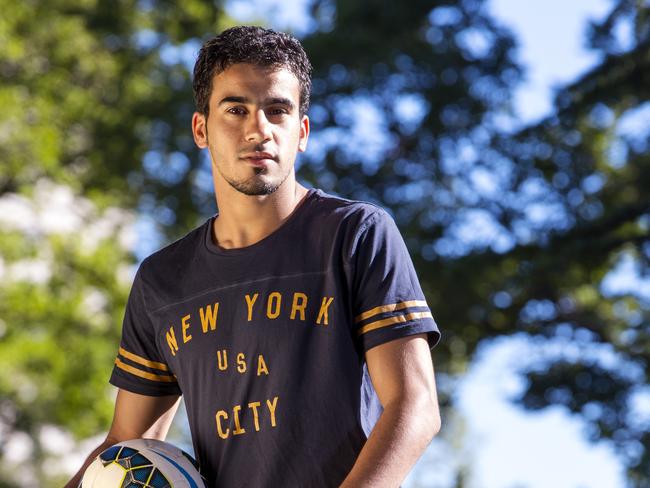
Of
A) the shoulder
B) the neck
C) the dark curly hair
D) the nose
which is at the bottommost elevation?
the shoulder

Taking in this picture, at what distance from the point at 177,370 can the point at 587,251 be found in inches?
486

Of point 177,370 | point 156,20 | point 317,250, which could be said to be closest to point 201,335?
point 177,370

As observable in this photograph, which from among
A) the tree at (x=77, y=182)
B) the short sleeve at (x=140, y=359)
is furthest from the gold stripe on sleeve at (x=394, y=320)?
the tree at (x=77, y=182)

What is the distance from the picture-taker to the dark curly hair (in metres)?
2.95

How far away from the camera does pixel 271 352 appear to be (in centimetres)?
288

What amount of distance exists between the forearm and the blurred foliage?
1240 cm

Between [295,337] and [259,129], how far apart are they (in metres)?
0.53

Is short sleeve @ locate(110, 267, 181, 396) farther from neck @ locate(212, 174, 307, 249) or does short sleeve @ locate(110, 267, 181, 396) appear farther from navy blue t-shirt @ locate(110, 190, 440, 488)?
neck @ locate(212, 174, 307, 249)

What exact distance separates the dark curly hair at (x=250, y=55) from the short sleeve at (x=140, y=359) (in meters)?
0.63

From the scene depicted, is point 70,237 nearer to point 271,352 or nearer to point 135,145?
point 135,145

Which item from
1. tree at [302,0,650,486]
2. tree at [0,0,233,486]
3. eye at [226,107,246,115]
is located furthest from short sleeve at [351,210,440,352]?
tree at [0,0,233,486]

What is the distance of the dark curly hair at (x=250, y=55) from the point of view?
2947mm

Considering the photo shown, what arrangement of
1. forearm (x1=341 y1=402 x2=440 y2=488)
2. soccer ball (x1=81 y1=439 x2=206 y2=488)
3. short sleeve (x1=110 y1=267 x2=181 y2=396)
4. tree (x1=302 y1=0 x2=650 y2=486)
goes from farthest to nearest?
tree (x1=302 y1=0 x2=650 y2=486), short sleeve (x1=110 y1=267 x2=181 y2=396), soccer ball (x1=81 y1=439 x2=206 y2=488), forearm (x1=341 y1=402 x2=440 y2=488)

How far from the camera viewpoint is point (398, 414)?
261 cm
